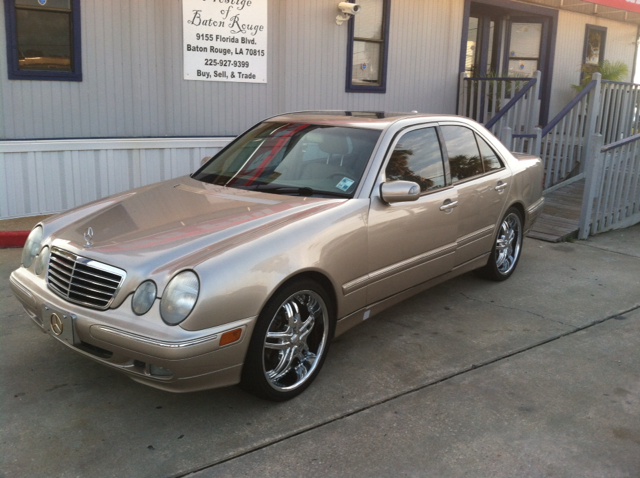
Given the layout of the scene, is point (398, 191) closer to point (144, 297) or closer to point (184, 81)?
point (144, 297)

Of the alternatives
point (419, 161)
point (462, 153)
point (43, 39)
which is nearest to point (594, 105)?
point (462, 153)

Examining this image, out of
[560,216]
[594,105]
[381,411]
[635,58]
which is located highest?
[635,58]

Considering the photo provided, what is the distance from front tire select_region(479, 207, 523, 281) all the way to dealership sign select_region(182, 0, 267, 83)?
4.58 metres

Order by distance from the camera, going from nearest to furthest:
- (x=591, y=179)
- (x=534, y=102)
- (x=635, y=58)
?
(x=591, y=179) → (x=534, y=102) → (x=635, y=58)

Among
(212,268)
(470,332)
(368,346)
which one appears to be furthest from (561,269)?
(212,268)

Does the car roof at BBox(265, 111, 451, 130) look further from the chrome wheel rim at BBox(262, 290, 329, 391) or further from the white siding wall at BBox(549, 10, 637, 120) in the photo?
the white siding wall at BBox(549, 10, 637, 120)

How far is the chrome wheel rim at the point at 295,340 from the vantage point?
11.6ft

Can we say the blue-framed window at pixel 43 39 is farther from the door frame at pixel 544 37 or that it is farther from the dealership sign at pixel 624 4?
the dealership sign at pixel 624 4

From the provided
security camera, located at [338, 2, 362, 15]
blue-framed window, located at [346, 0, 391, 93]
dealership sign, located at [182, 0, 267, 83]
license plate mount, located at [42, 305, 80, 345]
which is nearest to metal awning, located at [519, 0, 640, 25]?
blue-framed window, located at [346, 0, 391, 93]

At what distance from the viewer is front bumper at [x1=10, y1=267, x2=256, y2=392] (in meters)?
3.05

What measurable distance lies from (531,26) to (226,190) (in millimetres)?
10637

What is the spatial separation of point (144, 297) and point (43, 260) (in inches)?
37.7

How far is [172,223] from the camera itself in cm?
373

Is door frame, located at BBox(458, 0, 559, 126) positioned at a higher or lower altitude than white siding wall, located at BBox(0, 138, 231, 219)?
higher
